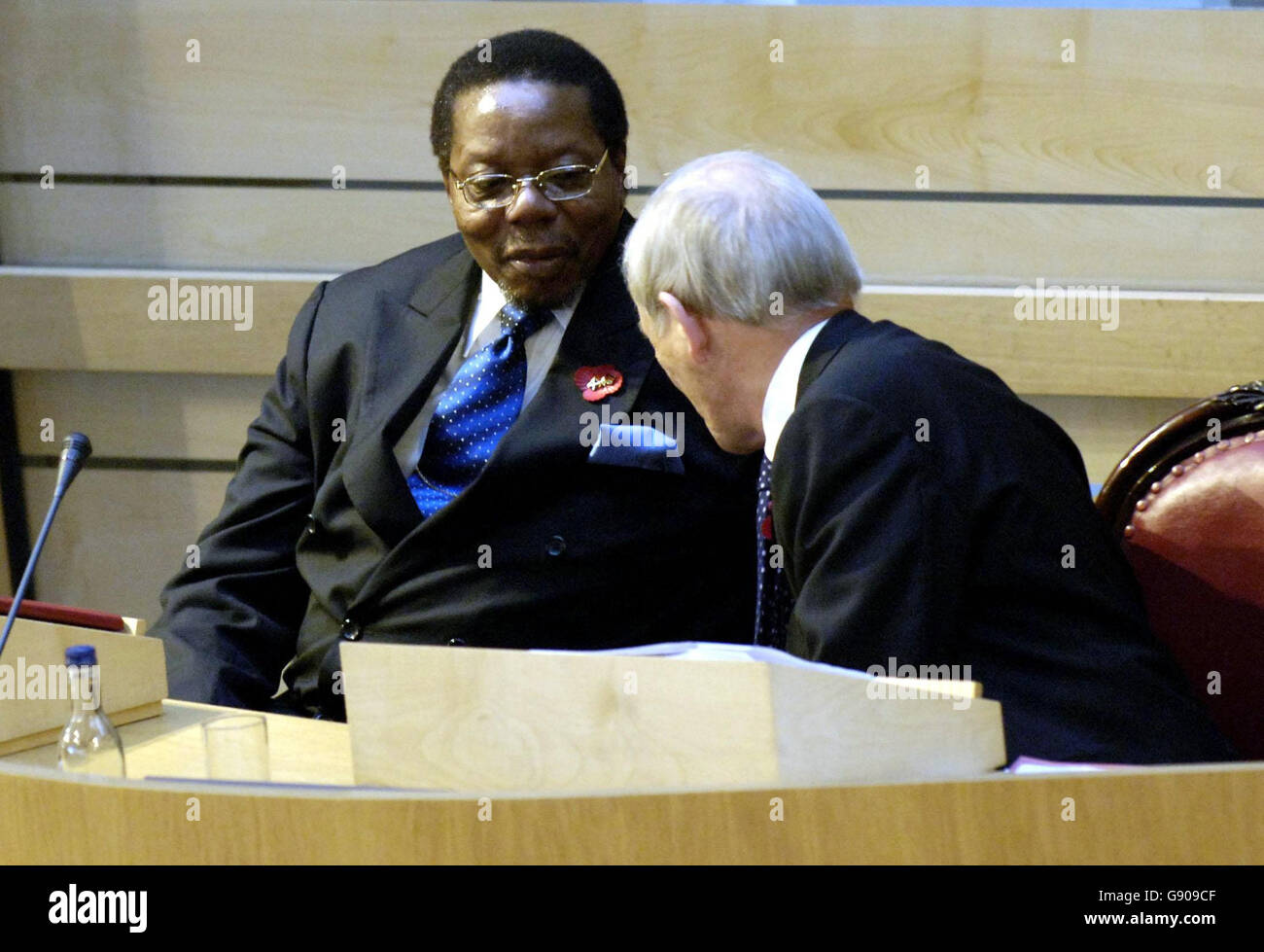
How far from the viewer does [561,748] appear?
1095mm

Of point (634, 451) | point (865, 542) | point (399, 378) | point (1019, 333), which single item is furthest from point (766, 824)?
point (1019, 333)

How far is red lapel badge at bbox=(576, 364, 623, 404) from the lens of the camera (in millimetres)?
2080

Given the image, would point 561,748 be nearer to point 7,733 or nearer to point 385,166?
point 7,733

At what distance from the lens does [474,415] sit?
2152 mm

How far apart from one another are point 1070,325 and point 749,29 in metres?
0.90

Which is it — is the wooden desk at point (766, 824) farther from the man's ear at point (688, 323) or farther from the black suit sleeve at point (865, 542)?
the man's ear at point (688, 323)

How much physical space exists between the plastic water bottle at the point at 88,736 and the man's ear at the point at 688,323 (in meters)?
0.73

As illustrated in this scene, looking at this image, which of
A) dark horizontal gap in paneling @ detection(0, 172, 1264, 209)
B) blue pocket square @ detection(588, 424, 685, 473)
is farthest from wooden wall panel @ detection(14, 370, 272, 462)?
blue pocket square @ detection(588, 424, 685, 473)

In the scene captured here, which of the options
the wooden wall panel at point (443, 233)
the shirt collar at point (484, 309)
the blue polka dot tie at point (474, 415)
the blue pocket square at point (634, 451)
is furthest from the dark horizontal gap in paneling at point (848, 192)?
the blue pocket square at point (634, 451)

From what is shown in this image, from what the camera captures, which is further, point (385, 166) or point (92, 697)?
point (385, 166)

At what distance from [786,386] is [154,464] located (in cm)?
218

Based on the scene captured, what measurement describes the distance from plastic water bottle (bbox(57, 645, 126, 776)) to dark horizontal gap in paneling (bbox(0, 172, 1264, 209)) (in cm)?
187

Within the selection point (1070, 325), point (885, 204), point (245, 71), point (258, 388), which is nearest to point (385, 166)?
point (245, 71)

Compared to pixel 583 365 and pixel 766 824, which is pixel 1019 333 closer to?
pixel 583 365
